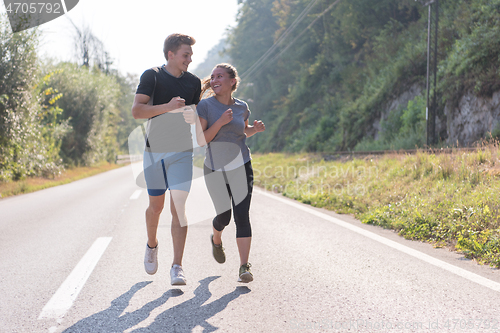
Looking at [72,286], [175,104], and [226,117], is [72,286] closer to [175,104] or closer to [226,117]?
[175,104]

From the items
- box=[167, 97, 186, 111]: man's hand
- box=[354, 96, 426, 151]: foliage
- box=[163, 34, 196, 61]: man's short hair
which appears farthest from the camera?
box=[354, 96, 426, 151]: foliage

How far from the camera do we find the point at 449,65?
1864 cm

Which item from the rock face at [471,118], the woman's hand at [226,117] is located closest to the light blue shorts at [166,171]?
the woman's hand at [226,117]

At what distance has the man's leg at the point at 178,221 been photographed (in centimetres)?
365

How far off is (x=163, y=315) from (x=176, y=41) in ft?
7.59

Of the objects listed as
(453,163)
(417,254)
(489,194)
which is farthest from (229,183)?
(453,163)

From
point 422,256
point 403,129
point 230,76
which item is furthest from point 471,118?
point 230,76

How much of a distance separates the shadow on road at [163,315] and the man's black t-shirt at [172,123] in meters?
1.33

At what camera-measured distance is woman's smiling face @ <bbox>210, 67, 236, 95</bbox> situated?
Answer: 11.9 feet

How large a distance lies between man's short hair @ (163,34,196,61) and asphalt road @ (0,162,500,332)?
220 centimetres

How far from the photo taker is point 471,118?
53.2 ft

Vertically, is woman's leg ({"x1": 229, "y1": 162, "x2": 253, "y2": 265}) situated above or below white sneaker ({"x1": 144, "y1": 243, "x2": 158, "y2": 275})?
above

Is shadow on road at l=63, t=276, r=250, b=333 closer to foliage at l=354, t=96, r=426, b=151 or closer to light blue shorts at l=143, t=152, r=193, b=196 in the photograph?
light blue shorts at l=143, t=152, r=193, b=196

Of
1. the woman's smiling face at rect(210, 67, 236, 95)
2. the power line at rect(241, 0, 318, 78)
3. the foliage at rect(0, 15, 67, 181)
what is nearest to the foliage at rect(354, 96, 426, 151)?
the foliage at rect(0, 15, 67, 181)
